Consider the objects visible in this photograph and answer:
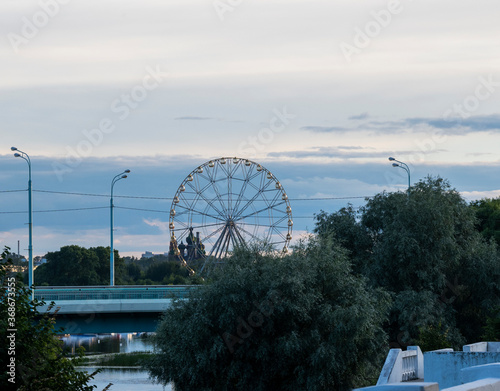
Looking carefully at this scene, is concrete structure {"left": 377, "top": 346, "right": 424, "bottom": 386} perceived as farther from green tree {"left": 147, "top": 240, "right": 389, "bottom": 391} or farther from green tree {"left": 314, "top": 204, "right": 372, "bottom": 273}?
green tree {"left": 314, "top": 204, "right": 372, "bottom": 273}

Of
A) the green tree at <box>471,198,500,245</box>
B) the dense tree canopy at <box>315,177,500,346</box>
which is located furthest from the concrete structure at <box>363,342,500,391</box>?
the green tree at <box>471,198,500,245</box>

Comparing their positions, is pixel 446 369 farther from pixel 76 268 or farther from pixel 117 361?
pixel 76 268

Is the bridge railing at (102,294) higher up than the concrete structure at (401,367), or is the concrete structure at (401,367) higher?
the bridge railing at (102,294)

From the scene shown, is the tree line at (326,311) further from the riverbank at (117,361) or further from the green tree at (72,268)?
the green tree at (72,268)

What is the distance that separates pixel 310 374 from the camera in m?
25.6

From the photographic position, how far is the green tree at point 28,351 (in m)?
11.4

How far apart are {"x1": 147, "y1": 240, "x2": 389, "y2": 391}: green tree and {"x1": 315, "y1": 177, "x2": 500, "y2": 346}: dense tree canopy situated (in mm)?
4776

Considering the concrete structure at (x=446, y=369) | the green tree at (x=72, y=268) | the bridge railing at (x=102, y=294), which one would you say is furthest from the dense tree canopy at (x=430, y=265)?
the green tree at (x=72, y=268)

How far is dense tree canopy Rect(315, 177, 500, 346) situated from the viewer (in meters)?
32.8

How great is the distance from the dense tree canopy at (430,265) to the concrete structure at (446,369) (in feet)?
25.2

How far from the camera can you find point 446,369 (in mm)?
18766

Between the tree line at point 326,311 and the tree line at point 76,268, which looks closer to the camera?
the tree line at point 326,311

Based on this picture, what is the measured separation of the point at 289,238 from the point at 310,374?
26053mm

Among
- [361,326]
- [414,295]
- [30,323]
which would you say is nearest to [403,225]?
[414,295]
